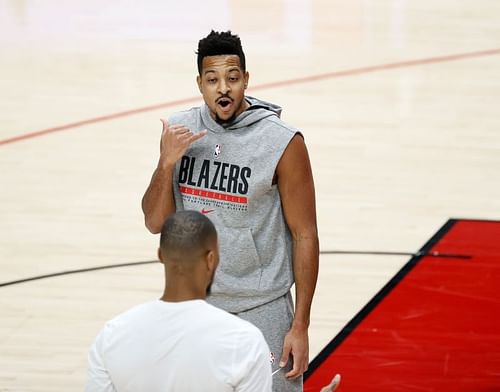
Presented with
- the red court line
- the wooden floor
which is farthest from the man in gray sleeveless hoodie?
the red court line

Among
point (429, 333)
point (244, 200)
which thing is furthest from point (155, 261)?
point (244, 200)

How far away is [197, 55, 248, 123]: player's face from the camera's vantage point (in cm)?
327

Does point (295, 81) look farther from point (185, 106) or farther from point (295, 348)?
point (295, 348)

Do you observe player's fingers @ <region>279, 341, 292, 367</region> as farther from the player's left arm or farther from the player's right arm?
the player's right arm

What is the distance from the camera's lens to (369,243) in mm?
6676

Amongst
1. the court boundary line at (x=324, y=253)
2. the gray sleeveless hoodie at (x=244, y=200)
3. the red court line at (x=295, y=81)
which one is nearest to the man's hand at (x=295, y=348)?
the gray sleeveless hoodie at (x=244, y=200)

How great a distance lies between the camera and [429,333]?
5469 millimetres

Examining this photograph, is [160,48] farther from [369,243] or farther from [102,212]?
[369,243]

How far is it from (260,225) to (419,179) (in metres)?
4.67

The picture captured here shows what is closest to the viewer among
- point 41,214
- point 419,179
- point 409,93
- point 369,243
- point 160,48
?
point 369,243

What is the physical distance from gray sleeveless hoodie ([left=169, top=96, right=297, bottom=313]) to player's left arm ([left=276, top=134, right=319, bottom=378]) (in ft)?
0.12

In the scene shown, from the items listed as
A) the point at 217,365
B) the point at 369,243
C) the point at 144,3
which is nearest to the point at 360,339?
the point at 369,243

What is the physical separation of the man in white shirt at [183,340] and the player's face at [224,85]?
0.79m

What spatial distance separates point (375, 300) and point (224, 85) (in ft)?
9.31
